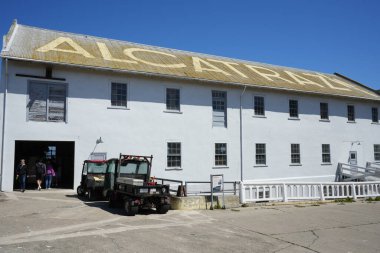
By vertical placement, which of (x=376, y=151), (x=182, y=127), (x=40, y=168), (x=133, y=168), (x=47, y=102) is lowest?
(x=40, y=168)

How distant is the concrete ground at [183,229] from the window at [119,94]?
22.0 feet

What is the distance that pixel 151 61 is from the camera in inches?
882

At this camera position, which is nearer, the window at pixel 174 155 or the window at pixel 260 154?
the window at pixel 174 155

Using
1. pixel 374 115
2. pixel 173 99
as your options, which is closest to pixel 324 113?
pixel 374 115

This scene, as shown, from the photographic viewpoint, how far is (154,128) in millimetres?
20578

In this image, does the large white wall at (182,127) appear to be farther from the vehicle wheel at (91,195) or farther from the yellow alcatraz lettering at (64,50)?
the vehicle wheel at (91,195)

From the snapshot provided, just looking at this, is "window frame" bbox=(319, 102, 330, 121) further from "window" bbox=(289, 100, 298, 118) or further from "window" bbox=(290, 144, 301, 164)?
"window" bbox=(290, 144, 301, 164)

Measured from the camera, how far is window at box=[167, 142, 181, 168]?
68.6ft

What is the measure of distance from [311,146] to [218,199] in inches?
572

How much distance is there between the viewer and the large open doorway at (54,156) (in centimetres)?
2088

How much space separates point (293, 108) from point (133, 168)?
16019 millimetres

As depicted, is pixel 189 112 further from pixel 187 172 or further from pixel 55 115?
pixel 55 115

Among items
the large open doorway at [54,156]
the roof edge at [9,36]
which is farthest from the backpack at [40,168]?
the roof edge at [9,36]

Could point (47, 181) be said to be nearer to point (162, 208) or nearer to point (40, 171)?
point (40, 171)
